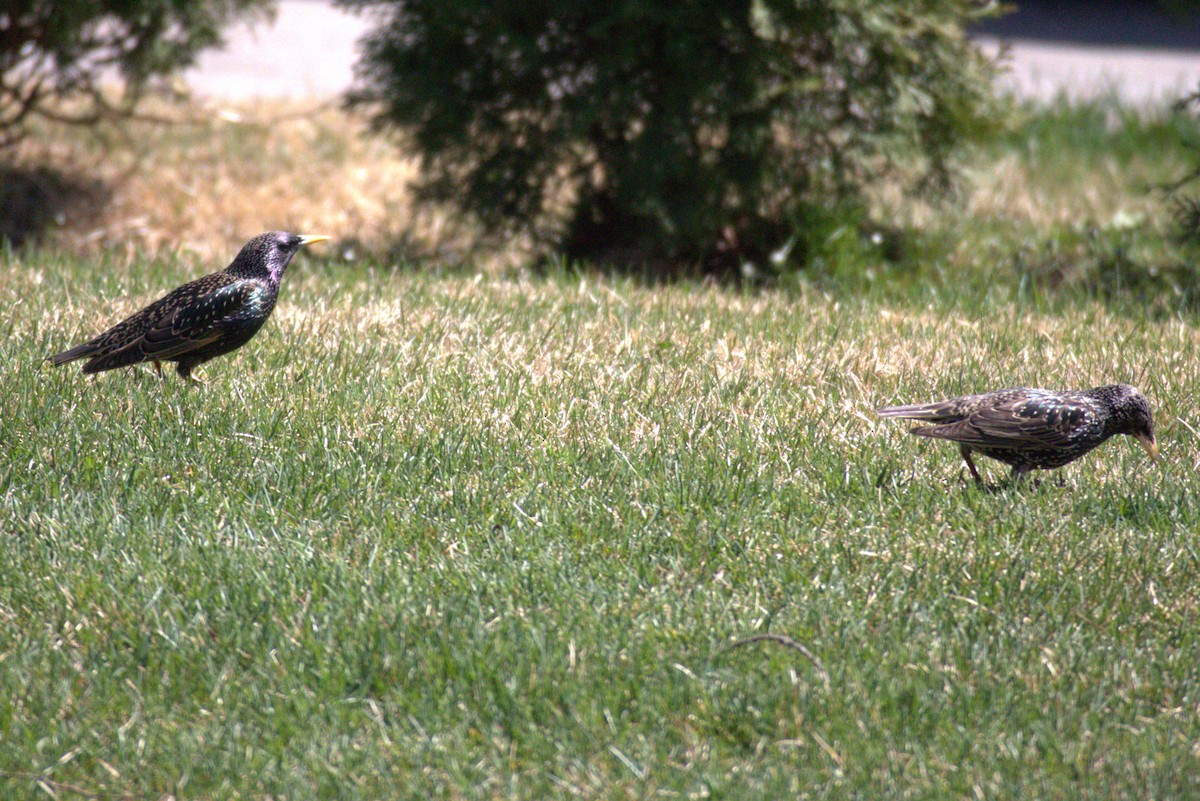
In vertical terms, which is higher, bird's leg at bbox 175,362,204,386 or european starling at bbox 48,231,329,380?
european starling at bbox 48,231,329,380

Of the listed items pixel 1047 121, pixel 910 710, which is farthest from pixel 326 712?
pixel 1047 121

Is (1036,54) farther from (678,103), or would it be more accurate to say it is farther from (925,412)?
(925,412)

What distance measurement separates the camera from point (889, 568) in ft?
12.0

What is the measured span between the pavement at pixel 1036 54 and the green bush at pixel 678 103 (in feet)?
Answer: 11.6

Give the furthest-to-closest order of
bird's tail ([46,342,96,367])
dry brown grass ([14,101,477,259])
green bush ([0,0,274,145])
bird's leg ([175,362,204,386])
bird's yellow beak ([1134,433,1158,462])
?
dry brown grass ([14,101,477,259]) < green bush ([0,0,274,145]) < bird's leg ([175,362,204,386]) < bird's tail ([46,342,96,367]) < bird's yellow beak ([1134,433,1158,462])

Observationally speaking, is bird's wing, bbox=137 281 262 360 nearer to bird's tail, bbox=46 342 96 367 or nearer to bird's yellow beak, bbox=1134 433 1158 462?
bird's tail, bbox=46 342 96 367

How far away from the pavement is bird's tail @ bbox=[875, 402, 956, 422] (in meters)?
7.29

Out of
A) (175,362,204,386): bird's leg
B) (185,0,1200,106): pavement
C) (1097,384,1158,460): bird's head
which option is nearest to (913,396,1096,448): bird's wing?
(1097,384,1158,460): bird's head

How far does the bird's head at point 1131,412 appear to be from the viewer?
4133mm

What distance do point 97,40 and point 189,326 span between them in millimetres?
4961

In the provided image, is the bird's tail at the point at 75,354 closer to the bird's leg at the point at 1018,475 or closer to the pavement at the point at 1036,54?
the bird's leg at the point at 1018,475

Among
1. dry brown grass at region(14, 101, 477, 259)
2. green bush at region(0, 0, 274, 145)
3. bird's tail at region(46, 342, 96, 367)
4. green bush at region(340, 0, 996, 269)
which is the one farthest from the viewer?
dry brown grass at region(14, 101, 477, 259)

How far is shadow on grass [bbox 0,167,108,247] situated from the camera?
29.9ft

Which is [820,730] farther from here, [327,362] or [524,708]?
[327,362]
